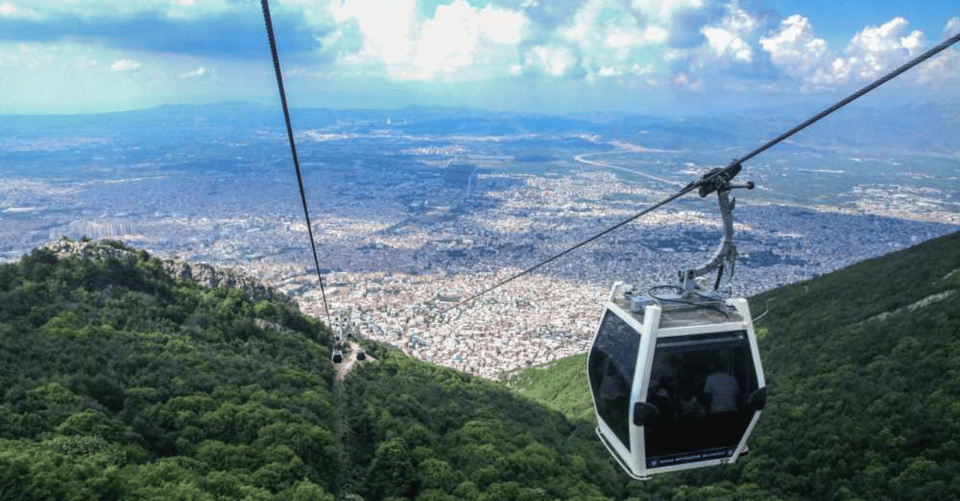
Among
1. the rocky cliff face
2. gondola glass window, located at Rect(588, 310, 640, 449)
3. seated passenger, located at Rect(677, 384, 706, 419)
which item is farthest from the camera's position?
the rocky cliff face

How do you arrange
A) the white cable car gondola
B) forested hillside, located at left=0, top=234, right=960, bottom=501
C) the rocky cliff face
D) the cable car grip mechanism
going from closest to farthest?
the cable car grip mechanism, the white cable car gondola, forested hillside, located at left=0, top=234, right=960, bottom=501, the rocky cliff face

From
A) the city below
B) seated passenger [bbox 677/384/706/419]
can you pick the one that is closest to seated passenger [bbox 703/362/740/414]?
seated passenger [bbox 677/384/706/419]

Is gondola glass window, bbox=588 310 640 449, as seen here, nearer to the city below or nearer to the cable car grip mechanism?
the cable car grip mechanism

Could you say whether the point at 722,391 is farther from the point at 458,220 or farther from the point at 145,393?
the point at 458,220

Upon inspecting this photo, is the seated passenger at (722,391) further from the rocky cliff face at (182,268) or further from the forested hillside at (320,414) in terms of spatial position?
the rocky cliff face at (182,268)

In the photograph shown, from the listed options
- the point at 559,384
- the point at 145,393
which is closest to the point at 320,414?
the point at 145,393
